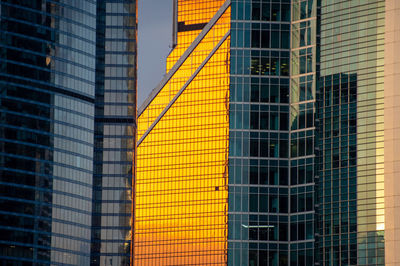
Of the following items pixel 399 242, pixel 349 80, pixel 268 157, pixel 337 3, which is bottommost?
pixel 399 242

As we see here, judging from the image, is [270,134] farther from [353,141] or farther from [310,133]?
[353,141]

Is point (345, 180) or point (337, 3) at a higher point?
point (337, 3)

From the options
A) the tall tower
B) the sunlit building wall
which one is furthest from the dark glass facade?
the sunlit building wall

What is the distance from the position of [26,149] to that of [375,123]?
2555 inches

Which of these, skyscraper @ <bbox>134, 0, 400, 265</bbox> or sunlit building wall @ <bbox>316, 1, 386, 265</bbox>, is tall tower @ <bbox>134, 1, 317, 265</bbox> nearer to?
skyscraper @ <bbox>134, 0, 400, 265</bbox>

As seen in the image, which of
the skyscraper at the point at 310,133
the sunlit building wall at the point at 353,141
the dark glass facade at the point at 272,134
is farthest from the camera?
the dark glass facade at the point at 272,134

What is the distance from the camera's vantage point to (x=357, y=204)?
186 m

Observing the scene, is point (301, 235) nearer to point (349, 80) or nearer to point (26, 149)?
point (349, 80)

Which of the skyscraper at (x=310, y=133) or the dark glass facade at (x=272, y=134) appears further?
the dark glass facade at (x=272, y=134)

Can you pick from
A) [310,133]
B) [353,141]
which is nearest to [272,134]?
[310,133]

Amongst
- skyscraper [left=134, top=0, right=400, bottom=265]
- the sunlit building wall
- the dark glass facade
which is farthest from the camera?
the dark glass facade

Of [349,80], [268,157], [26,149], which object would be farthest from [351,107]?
[26,149]

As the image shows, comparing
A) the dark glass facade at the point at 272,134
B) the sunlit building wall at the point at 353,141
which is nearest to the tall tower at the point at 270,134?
the dark glass facade at the point at 272,134

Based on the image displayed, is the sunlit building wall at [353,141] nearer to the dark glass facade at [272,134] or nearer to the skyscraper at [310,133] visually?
the skyscraper at [310,133]
